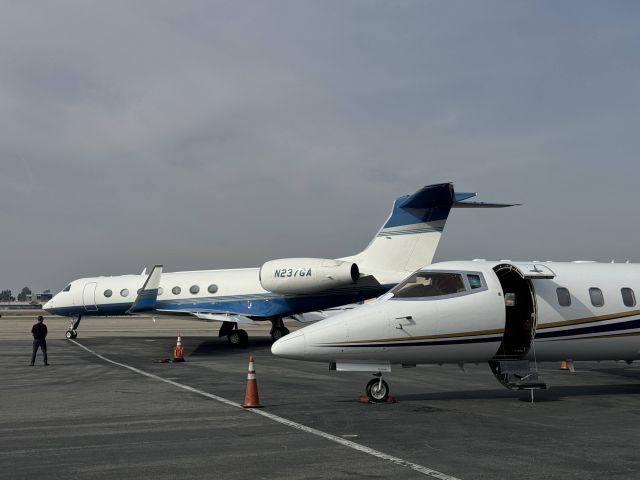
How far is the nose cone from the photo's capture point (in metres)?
11.1

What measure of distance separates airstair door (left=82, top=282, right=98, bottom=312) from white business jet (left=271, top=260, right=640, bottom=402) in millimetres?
22020

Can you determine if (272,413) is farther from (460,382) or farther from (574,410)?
(460,382)

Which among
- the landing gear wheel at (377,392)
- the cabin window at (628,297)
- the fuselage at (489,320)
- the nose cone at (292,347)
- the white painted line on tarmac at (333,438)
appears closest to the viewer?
the white painted line on tarmac at (333,438)

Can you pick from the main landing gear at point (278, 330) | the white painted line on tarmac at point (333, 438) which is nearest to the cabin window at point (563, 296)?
the white painted line on tarmac at point (333, 438)

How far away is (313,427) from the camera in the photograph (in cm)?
925

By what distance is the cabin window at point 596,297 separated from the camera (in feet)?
41.4

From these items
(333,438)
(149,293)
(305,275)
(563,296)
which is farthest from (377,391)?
(149,293)

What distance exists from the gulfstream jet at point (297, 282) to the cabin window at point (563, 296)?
1112 centimetres

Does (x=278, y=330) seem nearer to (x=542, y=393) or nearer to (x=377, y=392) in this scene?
(x=542, y=393)

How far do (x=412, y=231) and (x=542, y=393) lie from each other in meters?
12.9

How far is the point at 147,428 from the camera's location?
9.28 meters

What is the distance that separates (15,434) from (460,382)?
964 cm

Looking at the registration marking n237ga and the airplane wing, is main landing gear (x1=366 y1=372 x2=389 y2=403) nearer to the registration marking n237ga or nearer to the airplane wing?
the registration marking n237ga

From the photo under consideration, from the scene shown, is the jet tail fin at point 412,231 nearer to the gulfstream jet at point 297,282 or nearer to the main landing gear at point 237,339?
the gulfstream jet at point 297,282
